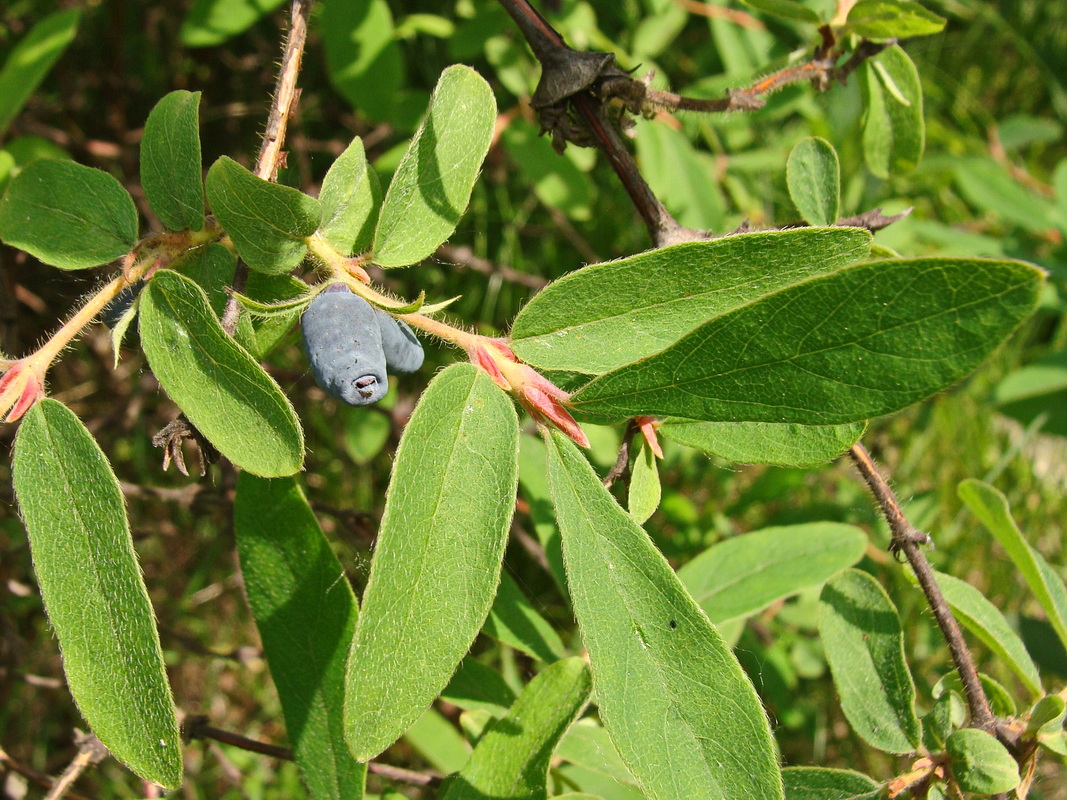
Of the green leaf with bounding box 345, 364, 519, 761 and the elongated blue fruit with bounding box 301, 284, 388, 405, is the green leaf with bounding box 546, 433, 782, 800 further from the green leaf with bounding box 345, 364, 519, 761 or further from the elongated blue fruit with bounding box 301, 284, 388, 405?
the elongated blue fruit with bounding box 301, 284, 388, 405

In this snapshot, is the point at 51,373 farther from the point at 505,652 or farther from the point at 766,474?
the point at 766,474

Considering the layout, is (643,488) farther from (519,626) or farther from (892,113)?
(892,113)

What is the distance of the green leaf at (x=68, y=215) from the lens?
1262mm

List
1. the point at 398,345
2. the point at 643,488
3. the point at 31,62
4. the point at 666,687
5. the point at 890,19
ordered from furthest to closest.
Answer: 1. the point at 31,62
2. the point at 890,19
3. the point at 643,488
4. the point at 398,345
5. the point at 666,687

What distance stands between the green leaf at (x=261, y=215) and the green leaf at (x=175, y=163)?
0.11 m

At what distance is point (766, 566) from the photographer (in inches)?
74.1

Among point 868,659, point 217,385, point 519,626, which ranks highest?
point 217,385

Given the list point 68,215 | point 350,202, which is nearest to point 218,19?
point 68,215

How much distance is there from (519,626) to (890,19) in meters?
1.30

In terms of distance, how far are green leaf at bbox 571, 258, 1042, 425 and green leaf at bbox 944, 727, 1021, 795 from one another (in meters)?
0.71

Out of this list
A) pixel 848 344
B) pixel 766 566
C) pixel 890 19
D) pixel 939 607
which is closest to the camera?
pixel 848 344

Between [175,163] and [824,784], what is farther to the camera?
[824,784]

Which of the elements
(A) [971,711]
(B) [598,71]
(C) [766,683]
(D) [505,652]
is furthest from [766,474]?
(B) [598,71]

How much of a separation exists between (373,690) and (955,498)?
3.26 meters
